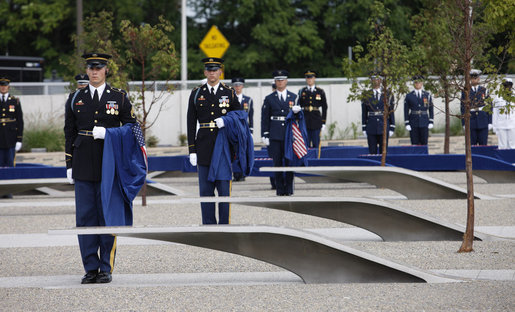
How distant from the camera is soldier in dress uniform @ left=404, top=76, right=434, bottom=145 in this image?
20484 millimetres

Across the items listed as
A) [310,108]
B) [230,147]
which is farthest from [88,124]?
[310,108]

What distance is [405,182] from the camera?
42.5 feet

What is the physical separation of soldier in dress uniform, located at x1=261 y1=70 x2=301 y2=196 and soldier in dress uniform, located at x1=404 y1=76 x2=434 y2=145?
6.06 meters

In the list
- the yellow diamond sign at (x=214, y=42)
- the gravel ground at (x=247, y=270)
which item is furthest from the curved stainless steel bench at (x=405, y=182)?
the yellow diamond sign at (x=214, y=42)

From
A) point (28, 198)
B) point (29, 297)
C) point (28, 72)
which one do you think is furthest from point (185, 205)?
point (28, 72)

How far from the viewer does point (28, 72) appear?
2964 centimetres

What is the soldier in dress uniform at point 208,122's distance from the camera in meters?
10.0

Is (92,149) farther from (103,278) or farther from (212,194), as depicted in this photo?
(212,194)

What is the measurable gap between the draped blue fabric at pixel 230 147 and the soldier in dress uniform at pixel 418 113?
10.9 metres

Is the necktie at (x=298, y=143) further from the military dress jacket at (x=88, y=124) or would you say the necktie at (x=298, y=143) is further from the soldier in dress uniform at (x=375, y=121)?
the military dress jacket at (x=88, y=124)

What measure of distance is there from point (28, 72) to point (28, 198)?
47.3 ft

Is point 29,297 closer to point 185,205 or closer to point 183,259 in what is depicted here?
point 183,259

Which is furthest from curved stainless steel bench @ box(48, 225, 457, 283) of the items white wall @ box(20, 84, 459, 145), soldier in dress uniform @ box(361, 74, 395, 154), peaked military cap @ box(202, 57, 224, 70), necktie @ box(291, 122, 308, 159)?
white wall @ box(20, 84, 459, 145)

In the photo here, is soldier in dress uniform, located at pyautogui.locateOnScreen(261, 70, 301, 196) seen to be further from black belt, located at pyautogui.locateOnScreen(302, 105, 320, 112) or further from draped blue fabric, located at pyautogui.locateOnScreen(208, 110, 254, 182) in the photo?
draped blue fabric, located at pyautogui.locateOnScreen(208, 110, 254, 182)
